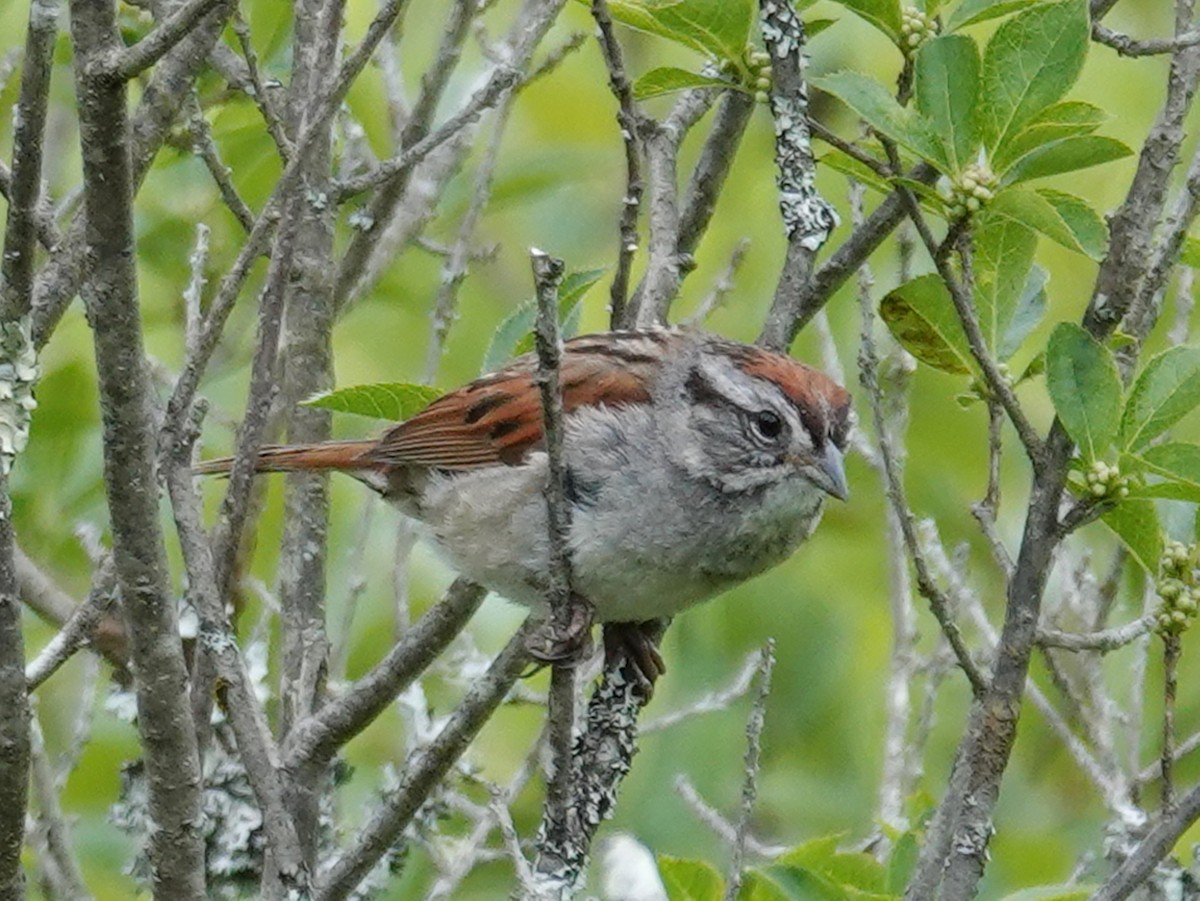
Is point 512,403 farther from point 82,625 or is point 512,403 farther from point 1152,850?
point 1152,850

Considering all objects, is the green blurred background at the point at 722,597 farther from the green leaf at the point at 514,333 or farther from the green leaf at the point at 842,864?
the green leaf at the point at 842,864

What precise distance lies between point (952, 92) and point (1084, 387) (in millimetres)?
476

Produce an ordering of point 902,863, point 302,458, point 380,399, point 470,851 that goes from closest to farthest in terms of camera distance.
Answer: point 902,863
point 380,399
point 470,851
point 302,458

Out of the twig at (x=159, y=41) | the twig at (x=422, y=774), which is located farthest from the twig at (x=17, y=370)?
the twig at (x=422, y=774)

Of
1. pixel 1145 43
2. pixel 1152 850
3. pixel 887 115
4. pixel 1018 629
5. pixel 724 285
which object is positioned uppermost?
pixel 724 285

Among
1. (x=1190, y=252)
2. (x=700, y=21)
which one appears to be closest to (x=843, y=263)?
(x=700, y=21)

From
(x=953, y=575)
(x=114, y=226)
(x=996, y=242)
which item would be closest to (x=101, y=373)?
(x=114, y=226)

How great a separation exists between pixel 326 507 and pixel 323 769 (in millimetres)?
512

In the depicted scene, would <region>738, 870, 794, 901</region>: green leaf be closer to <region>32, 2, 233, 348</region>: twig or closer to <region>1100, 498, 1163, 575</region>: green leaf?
<region>1100, 498, 1163, 575</region>: green leaf

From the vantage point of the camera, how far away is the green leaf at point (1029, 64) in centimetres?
281

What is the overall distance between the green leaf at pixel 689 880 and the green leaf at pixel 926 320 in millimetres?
875

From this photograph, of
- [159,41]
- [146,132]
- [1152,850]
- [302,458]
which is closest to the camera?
[159,41]

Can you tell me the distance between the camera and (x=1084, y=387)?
2730 millimetres

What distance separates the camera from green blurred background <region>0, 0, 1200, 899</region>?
181 inches
